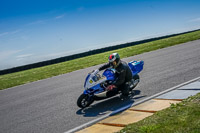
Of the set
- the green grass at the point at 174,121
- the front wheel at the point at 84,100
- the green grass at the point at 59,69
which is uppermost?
the green grass at the point at 59,69

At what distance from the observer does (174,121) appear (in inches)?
190

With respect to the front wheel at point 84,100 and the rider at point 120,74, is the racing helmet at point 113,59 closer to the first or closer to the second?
the rider at point 120,74

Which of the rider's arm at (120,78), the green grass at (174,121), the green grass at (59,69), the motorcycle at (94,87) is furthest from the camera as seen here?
the green grass at (59,69)

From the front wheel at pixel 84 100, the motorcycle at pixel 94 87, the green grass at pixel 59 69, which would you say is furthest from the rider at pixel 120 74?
the green grass at pixel 59 69

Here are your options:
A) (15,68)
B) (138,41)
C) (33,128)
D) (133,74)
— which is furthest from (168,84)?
(138,41)

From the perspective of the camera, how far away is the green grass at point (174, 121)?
14.6 feet

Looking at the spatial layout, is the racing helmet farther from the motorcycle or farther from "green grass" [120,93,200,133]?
"green grass" [120,93,200,133]

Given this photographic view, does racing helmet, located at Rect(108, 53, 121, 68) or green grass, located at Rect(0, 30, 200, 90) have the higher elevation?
racing helmet, located at Rect(108, 53, 121, 68)

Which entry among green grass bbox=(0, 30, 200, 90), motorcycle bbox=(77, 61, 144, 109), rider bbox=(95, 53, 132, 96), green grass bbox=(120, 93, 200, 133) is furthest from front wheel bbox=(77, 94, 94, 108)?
green grass bbox=(0, 30, 200, 90)

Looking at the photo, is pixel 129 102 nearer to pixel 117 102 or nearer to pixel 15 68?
pixel 117 102

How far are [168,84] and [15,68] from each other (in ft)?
107

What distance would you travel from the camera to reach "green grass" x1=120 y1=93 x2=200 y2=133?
4.44 metres

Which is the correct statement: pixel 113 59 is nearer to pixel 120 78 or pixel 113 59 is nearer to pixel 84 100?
pixel 120 78

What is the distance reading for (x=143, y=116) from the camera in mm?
5719
